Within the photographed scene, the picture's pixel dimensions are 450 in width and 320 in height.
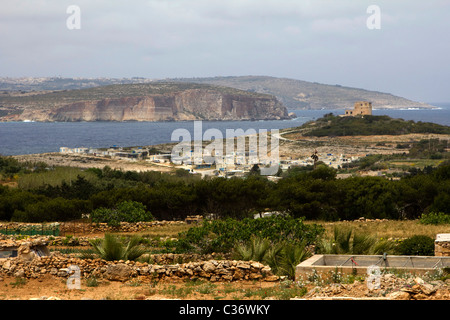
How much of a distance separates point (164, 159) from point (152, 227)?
5013 centimetres

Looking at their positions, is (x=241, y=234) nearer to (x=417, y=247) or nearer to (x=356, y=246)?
(x=356, y=246)

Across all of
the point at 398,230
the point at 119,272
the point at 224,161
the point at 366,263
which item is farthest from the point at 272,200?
the point at 224,161

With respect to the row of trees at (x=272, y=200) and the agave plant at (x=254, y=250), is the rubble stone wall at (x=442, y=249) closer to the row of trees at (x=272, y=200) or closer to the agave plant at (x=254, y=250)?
the agave plant at (x=254, y=250)

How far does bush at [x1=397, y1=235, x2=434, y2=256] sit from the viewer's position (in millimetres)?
12172

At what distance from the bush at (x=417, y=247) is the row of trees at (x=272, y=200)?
11073mm

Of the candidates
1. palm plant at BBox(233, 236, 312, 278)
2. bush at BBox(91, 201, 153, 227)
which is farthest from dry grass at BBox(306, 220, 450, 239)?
bush at BBox(91, 201, 153, 227)

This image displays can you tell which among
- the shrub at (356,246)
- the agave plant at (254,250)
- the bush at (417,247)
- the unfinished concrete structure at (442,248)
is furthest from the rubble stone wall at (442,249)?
the agave plant at (254,250)

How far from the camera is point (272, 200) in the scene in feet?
83.4

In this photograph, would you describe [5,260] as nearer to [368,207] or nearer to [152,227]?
[152,227]

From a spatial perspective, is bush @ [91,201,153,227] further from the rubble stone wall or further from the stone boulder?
the rubble stone wall

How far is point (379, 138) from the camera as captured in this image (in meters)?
91.5
